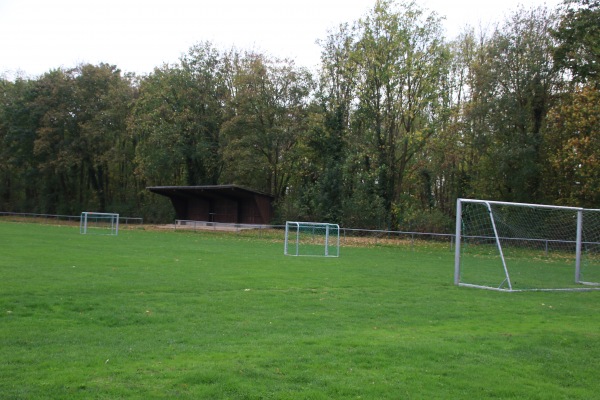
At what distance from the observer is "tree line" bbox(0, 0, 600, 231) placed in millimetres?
30609

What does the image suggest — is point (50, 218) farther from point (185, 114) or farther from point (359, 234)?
→ point (359, 234)

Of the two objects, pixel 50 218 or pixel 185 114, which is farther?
pixel 50 218

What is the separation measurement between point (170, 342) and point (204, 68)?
43622 millimetres

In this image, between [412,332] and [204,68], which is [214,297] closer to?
[412,332]

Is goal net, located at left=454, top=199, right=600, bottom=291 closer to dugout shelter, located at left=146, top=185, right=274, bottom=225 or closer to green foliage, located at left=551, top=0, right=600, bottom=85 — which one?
green foliage, located at left=551, top=0, right=600, bottom=85

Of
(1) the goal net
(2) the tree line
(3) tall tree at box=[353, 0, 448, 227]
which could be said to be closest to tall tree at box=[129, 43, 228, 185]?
(2) the tree line

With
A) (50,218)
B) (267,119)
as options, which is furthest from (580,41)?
(50,218)

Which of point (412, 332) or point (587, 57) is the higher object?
point (587, 57)

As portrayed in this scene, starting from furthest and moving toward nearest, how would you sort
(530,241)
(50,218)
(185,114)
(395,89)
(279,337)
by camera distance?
(50,218)
(185,114)
(395,89)
(530,241)
(279,337)

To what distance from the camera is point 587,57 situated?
2803 centimetres

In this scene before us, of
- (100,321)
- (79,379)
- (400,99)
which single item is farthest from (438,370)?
(400,99)

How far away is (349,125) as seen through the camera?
4175 cm

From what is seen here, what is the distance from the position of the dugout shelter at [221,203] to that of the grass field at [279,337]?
26.8 metres

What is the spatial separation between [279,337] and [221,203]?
36487 millimetres
